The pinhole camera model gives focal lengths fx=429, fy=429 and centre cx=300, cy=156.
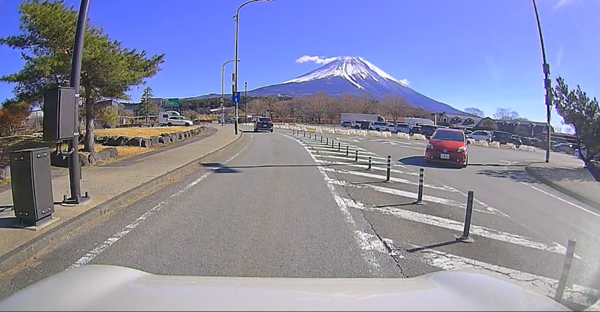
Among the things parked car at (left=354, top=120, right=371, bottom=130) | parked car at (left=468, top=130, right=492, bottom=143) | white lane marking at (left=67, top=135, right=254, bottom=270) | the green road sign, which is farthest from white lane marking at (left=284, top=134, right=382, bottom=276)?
the green road sign

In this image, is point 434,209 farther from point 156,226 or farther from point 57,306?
point 57,306

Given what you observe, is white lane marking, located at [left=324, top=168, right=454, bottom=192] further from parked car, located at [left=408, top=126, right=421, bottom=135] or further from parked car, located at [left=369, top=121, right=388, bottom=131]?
parked car, located at [left=369, top=121, right=388, bottom=131]

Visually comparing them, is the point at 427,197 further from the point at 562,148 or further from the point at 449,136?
the point at 562,148

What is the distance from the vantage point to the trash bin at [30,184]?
597 cm

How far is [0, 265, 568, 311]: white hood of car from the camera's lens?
2.29m

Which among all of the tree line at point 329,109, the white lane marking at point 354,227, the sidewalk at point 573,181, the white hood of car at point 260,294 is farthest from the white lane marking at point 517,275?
the tree line at point 329,109

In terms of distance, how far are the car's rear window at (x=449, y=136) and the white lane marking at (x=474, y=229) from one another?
11.9m

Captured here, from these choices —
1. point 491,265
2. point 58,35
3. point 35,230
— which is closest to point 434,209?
point 491,265

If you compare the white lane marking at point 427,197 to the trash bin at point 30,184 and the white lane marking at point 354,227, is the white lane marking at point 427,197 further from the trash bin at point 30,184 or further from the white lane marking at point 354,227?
the trash bin at point 30,184

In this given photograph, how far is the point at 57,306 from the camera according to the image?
223 cm

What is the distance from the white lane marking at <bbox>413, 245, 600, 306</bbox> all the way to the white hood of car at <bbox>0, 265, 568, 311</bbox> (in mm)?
1780

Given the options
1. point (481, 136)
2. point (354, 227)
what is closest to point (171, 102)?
point (481, 136)

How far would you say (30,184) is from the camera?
5973 mm

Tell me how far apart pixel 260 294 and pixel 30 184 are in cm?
494
